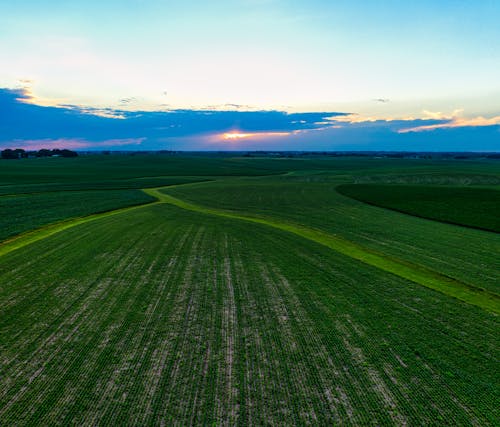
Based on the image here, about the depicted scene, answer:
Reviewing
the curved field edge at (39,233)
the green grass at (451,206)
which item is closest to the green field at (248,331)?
the curved field edge at (39,233)

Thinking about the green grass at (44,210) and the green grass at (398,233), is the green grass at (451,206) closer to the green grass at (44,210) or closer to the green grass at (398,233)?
the green grass at (398,233)

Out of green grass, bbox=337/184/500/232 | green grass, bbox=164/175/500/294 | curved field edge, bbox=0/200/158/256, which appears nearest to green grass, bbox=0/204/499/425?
curved field edge, bbox=0/200/158/256

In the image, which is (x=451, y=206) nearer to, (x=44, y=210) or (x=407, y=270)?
(x=407, y=270)

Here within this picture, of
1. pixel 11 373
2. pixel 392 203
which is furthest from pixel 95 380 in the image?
pixel 392 203

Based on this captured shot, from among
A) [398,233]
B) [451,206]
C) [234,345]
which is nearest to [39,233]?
[234,345]

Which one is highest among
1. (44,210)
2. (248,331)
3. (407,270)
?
(44,210)

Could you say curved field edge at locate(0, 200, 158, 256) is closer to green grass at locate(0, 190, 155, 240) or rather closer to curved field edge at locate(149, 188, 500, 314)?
green grass at locate(0, 190, 155, 240)
